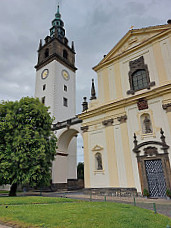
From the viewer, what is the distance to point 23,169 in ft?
45.8

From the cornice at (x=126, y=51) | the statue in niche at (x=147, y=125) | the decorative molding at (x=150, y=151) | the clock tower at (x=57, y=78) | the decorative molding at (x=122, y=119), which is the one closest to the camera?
the decorative molding at (x=150, y=151)

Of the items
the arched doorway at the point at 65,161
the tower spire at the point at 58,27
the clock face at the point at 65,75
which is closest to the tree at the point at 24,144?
the arched doorway at the point at 65,161

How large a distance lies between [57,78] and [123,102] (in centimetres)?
1524

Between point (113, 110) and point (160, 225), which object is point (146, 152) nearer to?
point (113, 110)

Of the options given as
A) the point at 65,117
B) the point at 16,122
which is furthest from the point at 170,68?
the point at 65,117

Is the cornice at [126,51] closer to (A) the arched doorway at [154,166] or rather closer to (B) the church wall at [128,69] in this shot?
(B) the church wall at [128,69]

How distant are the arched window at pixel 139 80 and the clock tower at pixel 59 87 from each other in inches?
512

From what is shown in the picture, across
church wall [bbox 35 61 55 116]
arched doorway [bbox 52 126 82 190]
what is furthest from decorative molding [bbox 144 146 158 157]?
church wall [bbox 35 61 55 116]

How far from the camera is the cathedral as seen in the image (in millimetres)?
12844

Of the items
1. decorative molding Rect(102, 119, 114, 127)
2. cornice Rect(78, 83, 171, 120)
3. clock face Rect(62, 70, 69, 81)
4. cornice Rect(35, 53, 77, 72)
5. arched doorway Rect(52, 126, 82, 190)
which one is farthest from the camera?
clock face Rect(62, 70, 69, 81)

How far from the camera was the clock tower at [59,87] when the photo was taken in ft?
75.9

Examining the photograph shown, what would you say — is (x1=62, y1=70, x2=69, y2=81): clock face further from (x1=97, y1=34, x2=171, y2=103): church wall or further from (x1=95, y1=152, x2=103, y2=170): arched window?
(x1=95, y1=152, x2=103, y2=170): arched window

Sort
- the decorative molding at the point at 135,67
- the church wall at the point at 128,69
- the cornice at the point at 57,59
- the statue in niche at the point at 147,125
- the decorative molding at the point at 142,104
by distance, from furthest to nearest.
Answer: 1. the cornice at the point at 57,59
2. the decorative molding at the point at 135,67
3. the church wall at the point at 128,69
4. the decorative molding at the point at 142,104
5. the statue in niche at the point at 147,125

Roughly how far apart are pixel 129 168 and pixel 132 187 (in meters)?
1.42
